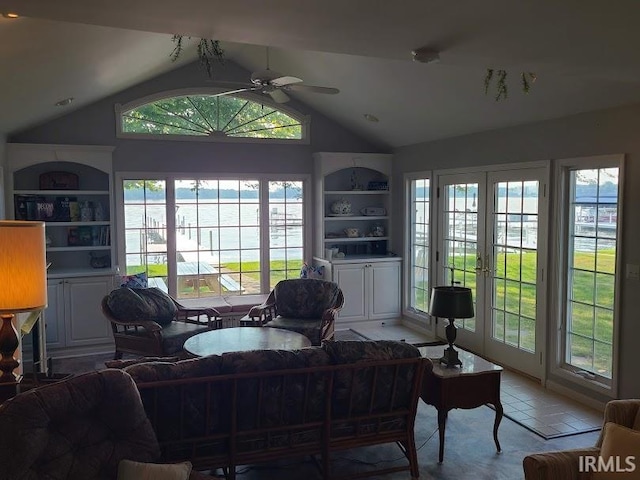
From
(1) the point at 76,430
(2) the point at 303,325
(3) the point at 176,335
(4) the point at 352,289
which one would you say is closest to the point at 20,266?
(1) the point at 76,430

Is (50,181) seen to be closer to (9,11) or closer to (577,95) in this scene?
(9,11)

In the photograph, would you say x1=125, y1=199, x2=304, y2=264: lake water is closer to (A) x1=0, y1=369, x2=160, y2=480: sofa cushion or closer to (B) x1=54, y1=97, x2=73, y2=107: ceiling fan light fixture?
(B) x1=54, y1=97, x2=73, y2=107: ceiling fan light fixture

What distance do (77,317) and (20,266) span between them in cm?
383

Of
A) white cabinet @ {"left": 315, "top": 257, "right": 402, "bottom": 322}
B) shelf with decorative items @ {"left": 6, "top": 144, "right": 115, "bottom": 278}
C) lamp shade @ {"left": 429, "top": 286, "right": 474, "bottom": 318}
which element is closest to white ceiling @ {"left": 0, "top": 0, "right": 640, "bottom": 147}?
shelf with decorative items @ {"left": 6, "top": 144, "right": 115, "bottom": 278}

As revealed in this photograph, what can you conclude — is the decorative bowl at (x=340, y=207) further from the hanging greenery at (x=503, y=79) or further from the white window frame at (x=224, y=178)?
the hanging greenery at (x=503, y=79)

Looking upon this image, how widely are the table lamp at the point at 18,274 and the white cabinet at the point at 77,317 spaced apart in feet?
11.7

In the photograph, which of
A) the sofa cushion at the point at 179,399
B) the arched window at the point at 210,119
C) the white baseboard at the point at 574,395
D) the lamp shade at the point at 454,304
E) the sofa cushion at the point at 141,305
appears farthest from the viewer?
the arched window at the point at 210,119

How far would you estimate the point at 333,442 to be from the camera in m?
3.30

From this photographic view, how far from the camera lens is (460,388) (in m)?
3.66

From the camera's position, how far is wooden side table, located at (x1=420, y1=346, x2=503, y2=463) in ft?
11.9

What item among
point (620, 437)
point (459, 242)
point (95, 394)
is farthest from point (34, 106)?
point (620, 437)

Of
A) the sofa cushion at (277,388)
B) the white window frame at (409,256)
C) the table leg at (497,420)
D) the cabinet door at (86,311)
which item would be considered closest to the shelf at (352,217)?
the white window frame at (409,256)

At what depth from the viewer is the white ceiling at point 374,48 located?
233 centimetres

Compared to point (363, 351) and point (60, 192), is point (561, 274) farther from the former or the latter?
point (60, 192)
